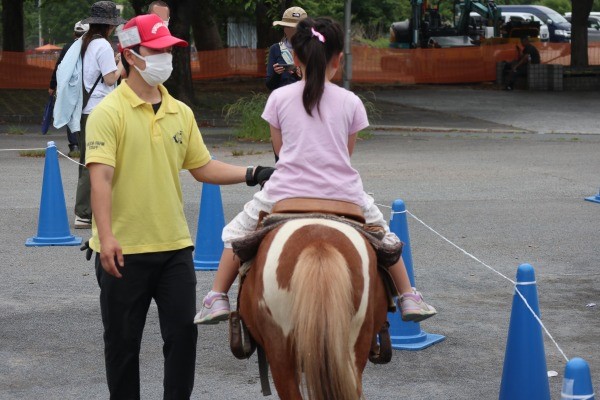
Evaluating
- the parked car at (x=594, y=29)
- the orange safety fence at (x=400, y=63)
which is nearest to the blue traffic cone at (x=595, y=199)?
the orange safety fence at (x=400, y=63)

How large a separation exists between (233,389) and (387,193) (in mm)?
7700

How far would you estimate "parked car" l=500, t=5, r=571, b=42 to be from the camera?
48938 millimetres

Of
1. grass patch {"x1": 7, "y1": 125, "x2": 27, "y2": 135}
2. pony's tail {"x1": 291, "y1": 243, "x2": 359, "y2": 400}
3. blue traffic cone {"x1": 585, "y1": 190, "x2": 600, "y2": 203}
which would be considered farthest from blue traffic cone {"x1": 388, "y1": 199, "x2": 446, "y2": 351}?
grass patch {"x1": 7, "y1": 125, "x2": 27, "y2": 135}

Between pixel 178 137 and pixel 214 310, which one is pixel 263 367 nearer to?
pixel 214 310

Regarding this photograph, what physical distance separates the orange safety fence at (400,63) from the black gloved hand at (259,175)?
31.9m

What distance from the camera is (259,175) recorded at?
554 centimetres

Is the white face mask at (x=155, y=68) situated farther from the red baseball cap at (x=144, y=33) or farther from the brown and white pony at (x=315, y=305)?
the brown and white pony at (x=315, y=305)

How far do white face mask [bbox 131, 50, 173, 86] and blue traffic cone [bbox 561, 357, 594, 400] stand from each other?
234 cm

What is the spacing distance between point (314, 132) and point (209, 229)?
503 cm

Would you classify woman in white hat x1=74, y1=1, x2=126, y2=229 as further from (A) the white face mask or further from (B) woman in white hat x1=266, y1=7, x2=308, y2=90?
(A) the white face mask

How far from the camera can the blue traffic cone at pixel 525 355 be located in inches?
229

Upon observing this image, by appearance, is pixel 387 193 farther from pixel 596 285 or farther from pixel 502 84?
pixel 502 84

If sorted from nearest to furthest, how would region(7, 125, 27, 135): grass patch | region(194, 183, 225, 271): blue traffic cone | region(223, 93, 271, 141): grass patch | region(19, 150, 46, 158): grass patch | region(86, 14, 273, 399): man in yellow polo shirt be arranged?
region(86, 14, 273, 399): man in yellow polo shirt
region(194, 183, 225, 271): blue traffic cone
region(19, 150, 46, 158): grass patch
region(223, 93, 271, 141): grass patch
region(7, 125, 27, 135): grass patch

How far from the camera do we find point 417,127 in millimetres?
24328
